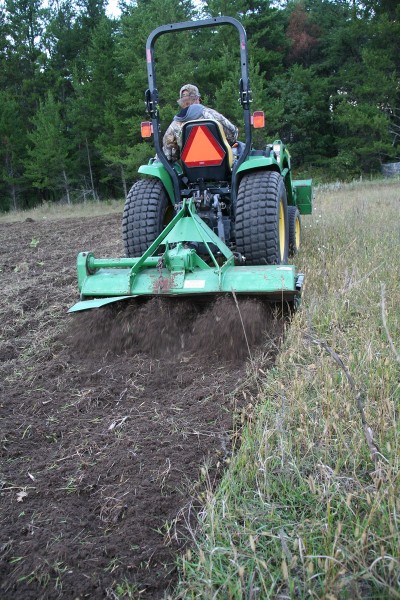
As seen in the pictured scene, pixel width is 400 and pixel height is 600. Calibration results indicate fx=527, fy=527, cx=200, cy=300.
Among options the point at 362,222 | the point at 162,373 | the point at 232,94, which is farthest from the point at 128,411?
the point at 232,94

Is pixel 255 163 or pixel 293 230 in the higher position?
pixel 255 163

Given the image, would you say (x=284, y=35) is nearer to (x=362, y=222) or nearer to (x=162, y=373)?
(x=362, y=222)

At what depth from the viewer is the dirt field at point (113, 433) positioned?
6.03 feet

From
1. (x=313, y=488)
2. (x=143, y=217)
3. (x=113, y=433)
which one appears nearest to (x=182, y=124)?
(x=143, y=217)

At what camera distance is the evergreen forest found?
20906mm

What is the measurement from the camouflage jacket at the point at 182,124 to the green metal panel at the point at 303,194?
224 centimetres

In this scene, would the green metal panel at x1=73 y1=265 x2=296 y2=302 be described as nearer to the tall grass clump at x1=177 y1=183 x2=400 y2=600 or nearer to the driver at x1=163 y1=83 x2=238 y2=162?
the tall grass clump at x1=177 y1=183 x2=400 y2=600

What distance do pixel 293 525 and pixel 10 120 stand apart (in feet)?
85.2

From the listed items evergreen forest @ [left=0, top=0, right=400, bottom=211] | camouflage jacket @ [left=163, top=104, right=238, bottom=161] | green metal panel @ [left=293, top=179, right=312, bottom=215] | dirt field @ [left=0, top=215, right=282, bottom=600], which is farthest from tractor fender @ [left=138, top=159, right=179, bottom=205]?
evergreen forest @ [left=0, top=0, right=400, bottom=211]

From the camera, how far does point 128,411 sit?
2846 mm

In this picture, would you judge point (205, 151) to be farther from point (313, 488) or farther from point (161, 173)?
point (313, 488)

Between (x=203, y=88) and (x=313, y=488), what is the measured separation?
21997mm

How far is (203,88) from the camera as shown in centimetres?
2169

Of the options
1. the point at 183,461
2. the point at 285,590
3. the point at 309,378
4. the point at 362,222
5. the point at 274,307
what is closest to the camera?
the point at 285,590
